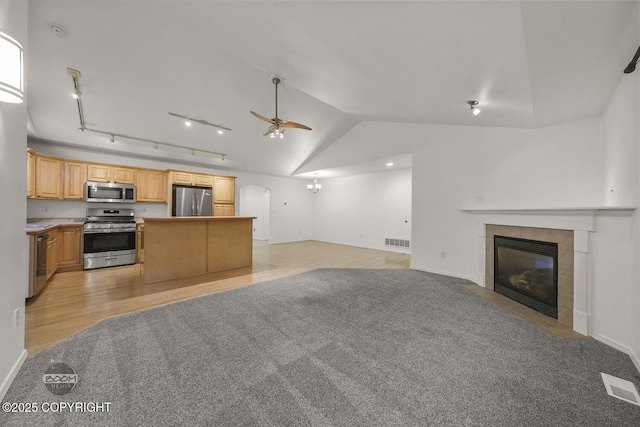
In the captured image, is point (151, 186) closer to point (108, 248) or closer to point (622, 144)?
point (108, 248)

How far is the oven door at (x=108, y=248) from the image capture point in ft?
14.8

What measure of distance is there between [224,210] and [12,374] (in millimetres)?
5473

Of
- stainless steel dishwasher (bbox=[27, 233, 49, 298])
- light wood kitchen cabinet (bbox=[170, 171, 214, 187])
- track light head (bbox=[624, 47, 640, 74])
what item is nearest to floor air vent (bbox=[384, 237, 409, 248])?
track light head (bbox=[624, 47, 640, 74])

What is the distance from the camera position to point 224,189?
6852 millimetres

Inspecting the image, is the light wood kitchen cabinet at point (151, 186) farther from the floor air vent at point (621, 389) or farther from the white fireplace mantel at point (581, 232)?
the floor air vent at point (621, 389)

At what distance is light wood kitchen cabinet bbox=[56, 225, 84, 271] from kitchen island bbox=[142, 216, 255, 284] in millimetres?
1977

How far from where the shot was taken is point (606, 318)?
85.7 inches

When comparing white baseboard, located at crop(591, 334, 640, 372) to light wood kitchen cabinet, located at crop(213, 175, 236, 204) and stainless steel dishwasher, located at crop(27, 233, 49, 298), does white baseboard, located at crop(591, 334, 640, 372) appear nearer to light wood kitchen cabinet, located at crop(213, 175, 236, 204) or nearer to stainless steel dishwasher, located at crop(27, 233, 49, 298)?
stainless steel dishwasher, located at crop(27, 233, 49, 298)

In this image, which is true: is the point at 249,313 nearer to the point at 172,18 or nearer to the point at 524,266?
the point at 172,18

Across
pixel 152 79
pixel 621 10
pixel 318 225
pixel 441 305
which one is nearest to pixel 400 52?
pixel 621 10

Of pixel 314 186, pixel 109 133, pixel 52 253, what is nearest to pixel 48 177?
pixel 109 133

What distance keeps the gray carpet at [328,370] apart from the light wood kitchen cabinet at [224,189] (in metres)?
4.42

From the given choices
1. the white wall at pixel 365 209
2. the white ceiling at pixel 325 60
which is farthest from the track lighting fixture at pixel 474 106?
the white wall at pixel 365 209

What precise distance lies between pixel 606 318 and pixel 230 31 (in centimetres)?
485
